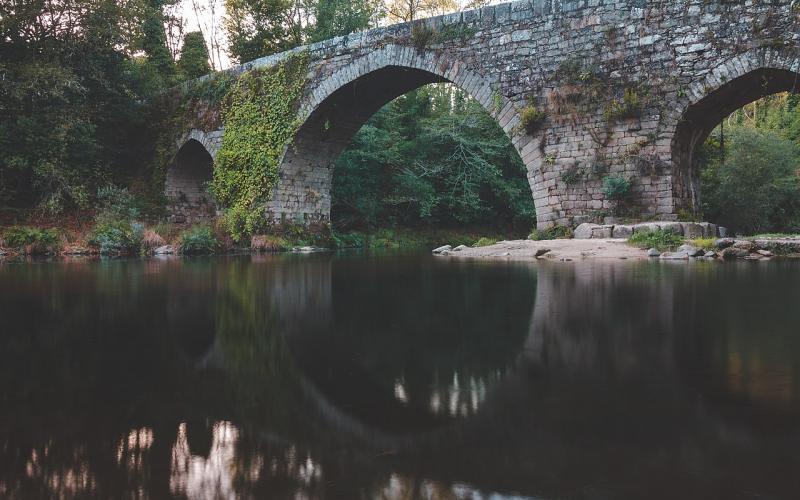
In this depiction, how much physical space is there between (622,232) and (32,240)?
12.1 meters

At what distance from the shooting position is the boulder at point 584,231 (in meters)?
11.1

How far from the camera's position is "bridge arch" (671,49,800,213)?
10.2m

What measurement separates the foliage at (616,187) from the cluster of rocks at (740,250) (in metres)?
2.36

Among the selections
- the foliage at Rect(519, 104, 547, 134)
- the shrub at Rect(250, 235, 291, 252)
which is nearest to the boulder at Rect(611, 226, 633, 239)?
the foliage at Rect(519, 104, 547, 134)

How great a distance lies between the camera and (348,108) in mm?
16188

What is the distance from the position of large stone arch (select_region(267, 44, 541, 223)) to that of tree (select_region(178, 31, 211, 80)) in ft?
30.7

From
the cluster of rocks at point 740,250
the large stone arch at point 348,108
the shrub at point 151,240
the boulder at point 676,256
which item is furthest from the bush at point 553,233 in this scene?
the shrub at point 151,240

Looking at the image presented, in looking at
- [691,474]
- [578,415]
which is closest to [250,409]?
[578,415]

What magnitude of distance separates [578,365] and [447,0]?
29.5 meters

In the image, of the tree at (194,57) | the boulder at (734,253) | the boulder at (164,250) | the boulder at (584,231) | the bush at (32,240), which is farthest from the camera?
the tree at (194,57)

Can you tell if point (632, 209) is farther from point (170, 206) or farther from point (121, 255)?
point (170, 206)

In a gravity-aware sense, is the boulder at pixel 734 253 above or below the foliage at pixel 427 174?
below

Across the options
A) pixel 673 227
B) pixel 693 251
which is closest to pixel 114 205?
pixel 673 227

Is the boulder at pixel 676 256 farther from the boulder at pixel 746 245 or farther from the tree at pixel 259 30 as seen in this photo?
the tree at pixel 259 30
